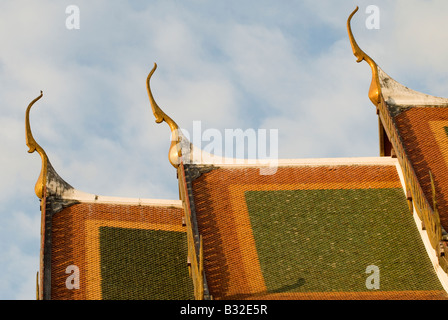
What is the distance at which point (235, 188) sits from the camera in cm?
4559

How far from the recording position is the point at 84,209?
1794 inches

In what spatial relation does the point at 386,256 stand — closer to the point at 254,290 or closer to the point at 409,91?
the point at 254,290

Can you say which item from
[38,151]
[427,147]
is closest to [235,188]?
[427,147]

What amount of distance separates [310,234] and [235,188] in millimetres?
3816

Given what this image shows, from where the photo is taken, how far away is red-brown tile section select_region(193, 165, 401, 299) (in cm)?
4181

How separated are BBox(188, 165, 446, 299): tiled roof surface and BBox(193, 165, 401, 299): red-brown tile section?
3 cm

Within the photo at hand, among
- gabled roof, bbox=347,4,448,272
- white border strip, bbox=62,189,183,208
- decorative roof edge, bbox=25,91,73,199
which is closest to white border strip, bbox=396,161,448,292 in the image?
gabled roof, bbox=347,4,448,272

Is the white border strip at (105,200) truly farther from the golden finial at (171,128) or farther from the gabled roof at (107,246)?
the golden finial at (171,128)

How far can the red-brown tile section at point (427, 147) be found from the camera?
4388cm

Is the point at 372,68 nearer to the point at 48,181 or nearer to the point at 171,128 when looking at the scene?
the point at 171,128

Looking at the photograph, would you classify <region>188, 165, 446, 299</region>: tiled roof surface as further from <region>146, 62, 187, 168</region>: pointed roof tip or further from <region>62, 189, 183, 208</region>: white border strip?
<region>62, 189, 183, 208</region>: white border strip

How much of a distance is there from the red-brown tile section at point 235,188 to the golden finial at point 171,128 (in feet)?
4.87
